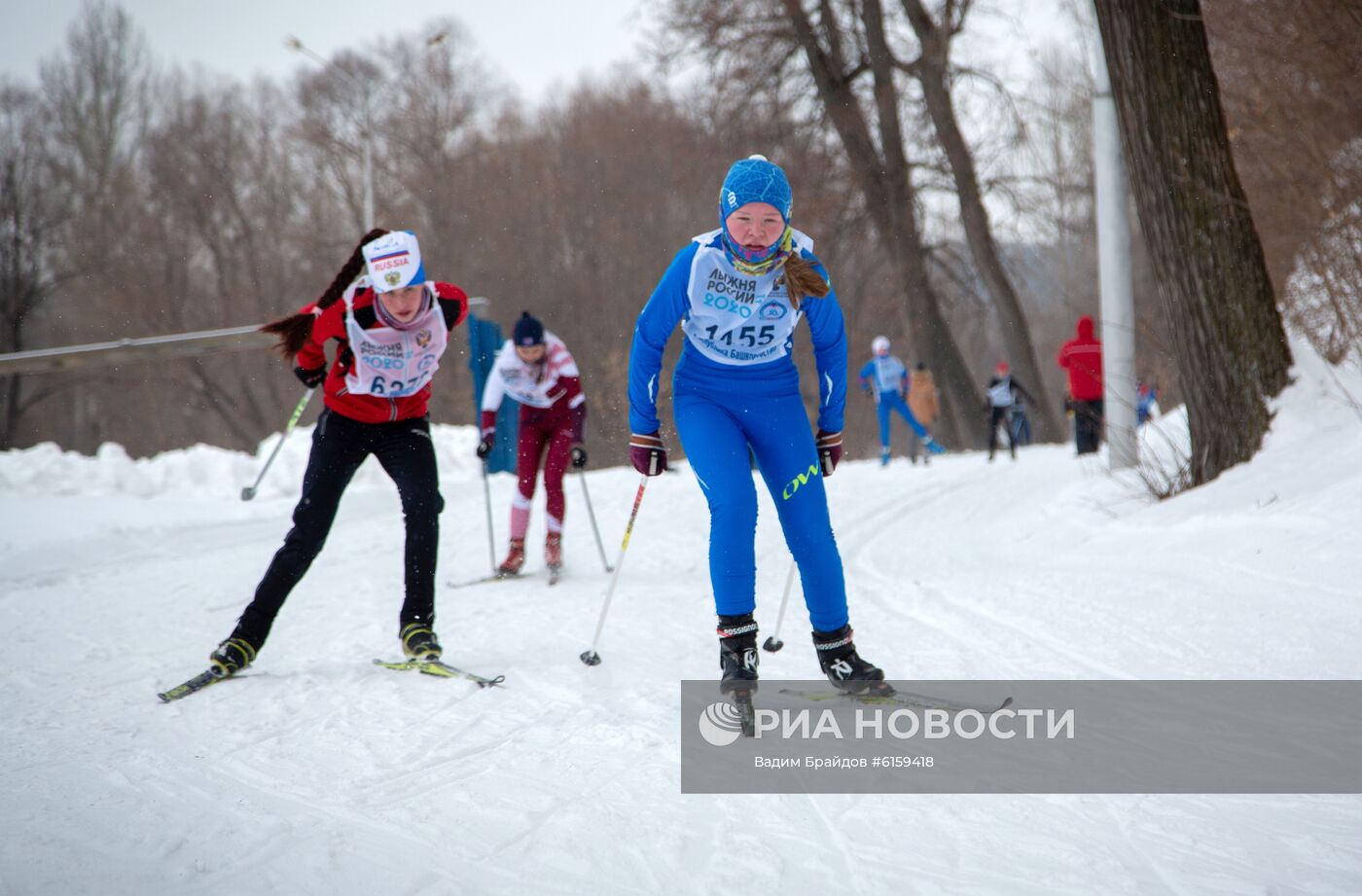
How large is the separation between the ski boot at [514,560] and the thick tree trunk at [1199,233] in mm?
4854

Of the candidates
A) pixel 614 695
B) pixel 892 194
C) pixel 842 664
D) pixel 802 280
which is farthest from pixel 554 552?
pixel 892 194

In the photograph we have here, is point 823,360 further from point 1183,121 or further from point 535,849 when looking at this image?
point 1183,121

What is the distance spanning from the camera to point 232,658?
4.34 metres

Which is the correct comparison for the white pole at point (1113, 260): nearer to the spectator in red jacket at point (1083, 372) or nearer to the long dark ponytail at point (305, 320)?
the spectator in red jacket at point (1083, 372)

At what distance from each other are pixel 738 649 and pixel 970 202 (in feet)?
56.5

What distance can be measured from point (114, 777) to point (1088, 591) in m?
4.75

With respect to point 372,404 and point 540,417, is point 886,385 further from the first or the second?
point 372,404

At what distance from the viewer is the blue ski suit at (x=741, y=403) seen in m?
3.59

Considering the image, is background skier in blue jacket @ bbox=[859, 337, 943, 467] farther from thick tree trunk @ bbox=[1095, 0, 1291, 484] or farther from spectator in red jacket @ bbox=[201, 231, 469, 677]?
spectator in red jacket @ bbox=[201, 231, 469, 677]

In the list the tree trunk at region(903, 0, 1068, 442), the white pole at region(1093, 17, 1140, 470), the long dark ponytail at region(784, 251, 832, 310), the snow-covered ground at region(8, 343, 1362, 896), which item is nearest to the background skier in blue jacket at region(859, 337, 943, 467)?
the tree trunk at region(903, 0, 1068, 442)

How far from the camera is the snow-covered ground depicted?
7.98 feet

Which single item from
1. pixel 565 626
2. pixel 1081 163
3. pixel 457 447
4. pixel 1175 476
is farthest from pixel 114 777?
pixel 1081 163

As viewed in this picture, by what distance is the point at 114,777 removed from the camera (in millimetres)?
3139

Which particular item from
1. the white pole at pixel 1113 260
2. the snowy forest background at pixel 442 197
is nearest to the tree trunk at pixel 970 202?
the snowy forest background at pixel 442 197
